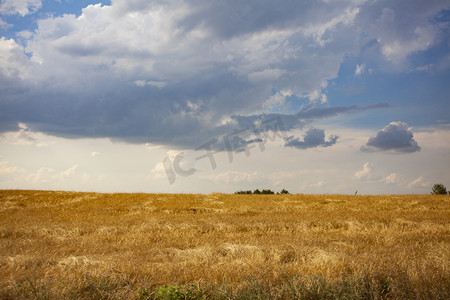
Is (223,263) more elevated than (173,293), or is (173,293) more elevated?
(173,293)

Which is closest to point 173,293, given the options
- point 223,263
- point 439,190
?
point 223,263

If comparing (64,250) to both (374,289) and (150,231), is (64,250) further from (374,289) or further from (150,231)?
(374,289)

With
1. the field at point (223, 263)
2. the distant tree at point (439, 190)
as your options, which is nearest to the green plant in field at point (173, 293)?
the field at point (223, 263)

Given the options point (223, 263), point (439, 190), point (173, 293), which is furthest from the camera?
point (439, 190)

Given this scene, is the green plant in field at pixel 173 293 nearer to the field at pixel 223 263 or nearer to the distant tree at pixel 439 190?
the field at pixel 223 263

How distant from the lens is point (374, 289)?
18.0 feet

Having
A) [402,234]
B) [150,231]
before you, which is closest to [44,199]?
[150,231]

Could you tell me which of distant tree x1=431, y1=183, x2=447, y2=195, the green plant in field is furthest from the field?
distant tree x1=431, y1=183, x2=447, y2=195

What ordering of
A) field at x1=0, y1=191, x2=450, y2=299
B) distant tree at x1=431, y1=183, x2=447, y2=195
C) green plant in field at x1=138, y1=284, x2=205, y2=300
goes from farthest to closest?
1. distant tree at x1=431, y1=183, x2=447, y2=195
2. field at x1=0, y1=191, x2=450, y2=299
3. green plant in field at x1=138, y1=284, x2=205, y2=300

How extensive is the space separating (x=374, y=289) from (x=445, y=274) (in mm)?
1649

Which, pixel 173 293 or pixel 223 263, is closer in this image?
pixel 173 293

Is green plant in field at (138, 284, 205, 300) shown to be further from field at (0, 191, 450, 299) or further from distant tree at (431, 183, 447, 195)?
distant tree at (431, 183, 447, 195)

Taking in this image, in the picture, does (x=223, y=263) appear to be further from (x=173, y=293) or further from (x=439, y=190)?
(x=439, y=190)

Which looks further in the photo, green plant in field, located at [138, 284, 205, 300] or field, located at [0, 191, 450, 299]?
field, located at [0, 191, 450, 299]
